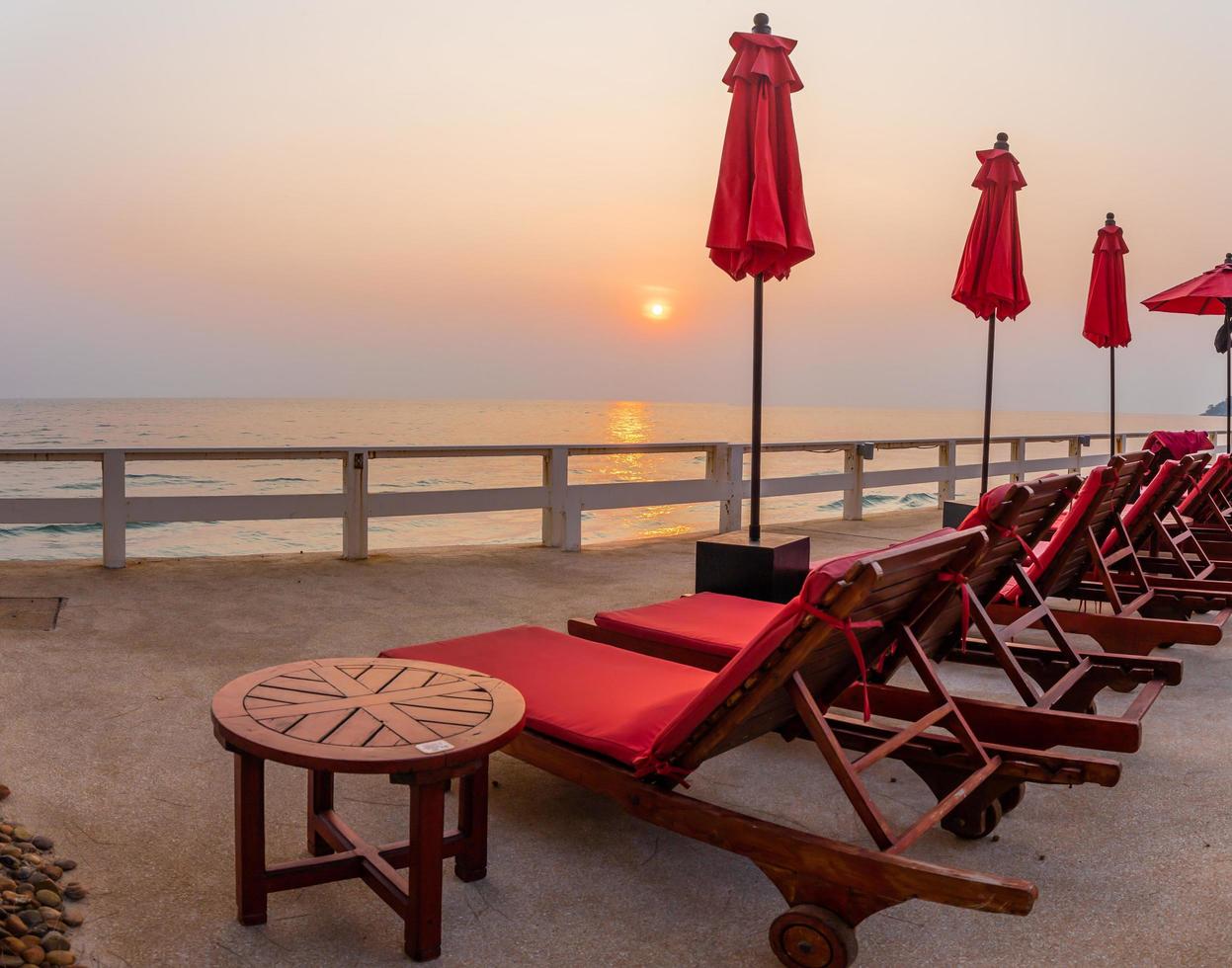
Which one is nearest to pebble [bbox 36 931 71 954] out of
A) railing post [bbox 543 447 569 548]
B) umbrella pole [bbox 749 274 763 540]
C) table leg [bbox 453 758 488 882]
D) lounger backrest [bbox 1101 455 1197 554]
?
table leg [bbox 453 758 488 882]

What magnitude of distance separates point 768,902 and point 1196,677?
110 inches

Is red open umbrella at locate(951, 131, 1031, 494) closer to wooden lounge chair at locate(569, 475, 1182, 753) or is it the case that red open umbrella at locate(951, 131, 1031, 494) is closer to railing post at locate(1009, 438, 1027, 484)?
wooden lounge chair at locate(569, 475, 1182, 753)

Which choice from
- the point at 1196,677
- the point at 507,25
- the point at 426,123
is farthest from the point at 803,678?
the point at 426,123

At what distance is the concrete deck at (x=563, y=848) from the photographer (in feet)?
6.01

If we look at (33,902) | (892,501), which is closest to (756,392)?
(33,902)

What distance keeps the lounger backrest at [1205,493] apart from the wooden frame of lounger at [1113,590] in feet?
5.78

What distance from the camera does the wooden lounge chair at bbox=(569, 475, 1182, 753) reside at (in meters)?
2.33

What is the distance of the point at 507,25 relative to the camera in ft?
33.8

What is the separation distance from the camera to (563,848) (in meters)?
2.29

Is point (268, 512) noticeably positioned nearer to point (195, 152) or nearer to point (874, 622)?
point (874, 622)

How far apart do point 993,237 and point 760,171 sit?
2845mm

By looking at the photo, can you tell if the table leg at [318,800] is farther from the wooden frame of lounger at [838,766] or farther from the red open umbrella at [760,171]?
the red open umbrella at [760,171]

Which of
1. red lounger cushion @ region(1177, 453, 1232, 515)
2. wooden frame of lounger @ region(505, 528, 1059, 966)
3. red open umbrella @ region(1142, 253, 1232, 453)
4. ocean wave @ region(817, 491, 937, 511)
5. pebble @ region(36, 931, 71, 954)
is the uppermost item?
red open umbrella @ region(1142, 253, 1232, 453)

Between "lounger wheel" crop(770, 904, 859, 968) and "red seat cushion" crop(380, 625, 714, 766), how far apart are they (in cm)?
46
